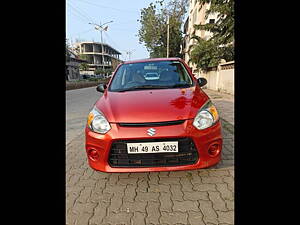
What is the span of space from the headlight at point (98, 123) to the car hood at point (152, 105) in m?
0.05

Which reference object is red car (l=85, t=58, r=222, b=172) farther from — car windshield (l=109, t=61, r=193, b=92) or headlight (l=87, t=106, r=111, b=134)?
car windshield (l=109, t=61, r=193, b=92)

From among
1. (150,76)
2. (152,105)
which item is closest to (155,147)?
(152,105)

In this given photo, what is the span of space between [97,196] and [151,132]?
95 centimetres

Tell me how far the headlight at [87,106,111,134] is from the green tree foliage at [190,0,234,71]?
8958mm

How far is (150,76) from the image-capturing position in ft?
9.58

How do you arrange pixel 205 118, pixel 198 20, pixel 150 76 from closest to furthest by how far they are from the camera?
1. pixel 205 118
2. pixel 150 76
3. pixel 198 20

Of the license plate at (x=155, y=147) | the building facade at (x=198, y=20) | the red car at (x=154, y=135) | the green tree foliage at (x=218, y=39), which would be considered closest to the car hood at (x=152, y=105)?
the red car at (x=154, y=135)

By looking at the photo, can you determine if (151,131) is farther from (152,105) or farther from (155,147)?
(152,105)

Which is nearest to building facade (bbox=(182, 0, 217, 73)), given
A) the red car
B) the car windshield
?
the car windshield

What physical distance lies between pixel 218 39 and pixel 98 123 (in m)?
9.64

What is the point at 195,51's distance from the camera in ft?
35.5
